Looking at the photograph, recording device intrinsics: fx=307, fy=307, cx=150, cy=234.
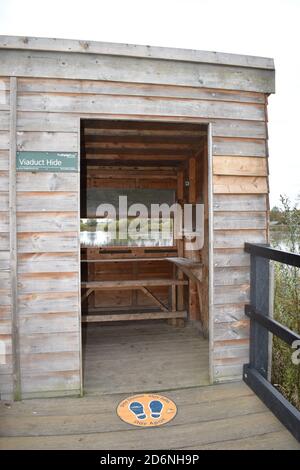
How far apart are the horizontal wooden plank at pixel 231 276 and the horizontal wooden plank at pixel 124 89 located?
1.71m

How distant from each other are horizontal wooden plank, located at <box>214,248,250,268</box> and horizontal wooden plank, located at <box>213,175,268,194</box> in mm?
598

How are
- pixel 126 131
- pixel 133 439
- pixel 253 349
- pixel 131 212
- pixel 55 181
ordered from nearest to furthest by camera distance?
pixel 133 439 → pixel 55 181 → pixel 253 349 → pixel 126 131 → pixel 131 212

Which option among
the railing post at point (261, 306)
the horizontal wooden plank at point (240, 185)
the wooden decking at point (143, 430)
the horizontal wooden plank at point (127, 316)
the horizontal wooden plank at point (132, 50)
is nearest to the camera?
the wooden decking at point (143, 430)

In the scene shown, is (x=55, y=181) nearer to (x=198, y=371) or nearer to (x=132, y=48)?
(x=132, y=48)

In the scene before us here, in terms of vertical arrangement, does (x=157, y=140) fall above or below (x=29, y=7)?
below

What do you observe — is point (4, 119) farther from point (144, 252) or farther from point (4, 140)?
point (144, 252)

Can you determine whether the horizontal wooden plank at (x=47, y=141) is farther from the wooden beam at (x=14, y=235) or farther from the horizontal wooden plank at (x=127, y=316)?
the horizontal wooden plank at (x=127, y=316)

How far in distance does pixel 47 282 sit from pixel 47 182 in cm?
93

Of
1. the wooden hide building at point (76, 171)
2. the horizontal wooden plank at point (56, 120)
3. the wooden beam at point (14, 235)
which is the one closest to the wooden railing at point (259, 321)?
the wooden hide building at point (76, 171)

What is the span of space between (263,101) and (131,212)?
3795 mm

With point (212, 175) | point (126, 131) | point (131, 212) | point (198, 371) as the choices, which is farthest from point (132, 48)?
point (131, 212)

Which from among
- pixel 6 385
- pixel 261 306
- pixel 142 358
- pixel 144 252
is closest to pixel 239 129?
pixel 261 306

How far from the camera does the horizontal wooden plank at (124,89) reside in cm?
280
